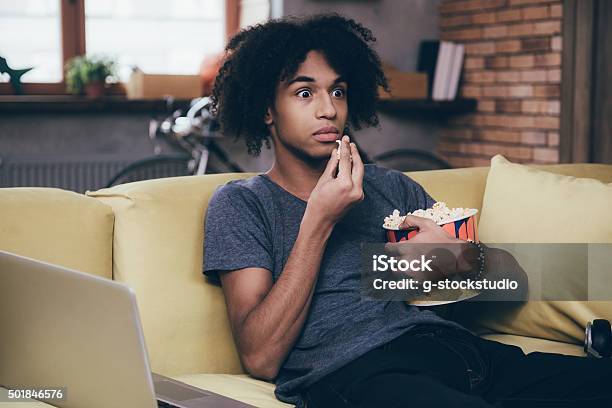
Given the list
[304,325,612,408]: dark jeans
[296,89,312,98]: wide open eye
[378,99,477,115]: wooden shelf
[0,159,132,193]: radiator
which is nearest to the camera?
[304,325,612,408]: dark jeans

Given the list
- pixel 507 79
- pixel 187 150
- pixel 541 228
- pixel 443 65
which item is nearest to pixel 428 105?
pixel 443 65

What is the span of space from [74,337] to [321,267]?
0.68 meters

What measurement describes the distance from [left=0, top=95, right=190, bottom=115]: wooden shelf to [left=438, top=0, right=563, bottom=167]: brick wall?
1.48 m

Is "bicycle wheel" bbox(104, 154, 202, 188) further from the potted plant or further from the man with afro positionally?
the man with afro

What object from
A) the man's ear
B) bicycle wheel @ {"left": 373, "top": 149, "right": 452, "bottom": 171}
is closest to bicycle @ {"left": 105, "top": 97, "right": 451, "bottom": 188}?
bicycle wheel @ {"left": 373, "top": 149, "right": 452, "bottom": 171}

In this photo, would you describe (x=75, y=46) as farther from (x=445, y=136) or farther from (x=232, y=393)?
(x=232, y=393)

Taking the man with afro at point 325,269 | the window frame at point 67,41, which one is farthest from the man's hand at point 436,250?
the window frame at point 67,41

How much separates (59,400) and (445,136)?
157 inches

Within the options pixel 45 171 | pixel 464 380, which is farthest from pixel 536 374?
pixel 45 171

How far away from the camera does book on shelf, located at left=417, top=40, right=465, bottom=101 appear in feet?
15.8

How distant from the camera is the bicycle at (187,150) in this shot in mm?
4301

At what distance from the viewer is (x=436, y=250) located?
1713mm

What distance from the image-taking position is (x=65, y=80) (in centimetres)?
466

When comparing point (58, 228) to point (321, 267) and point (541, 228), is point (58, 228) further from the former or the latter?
point (541, 228)
